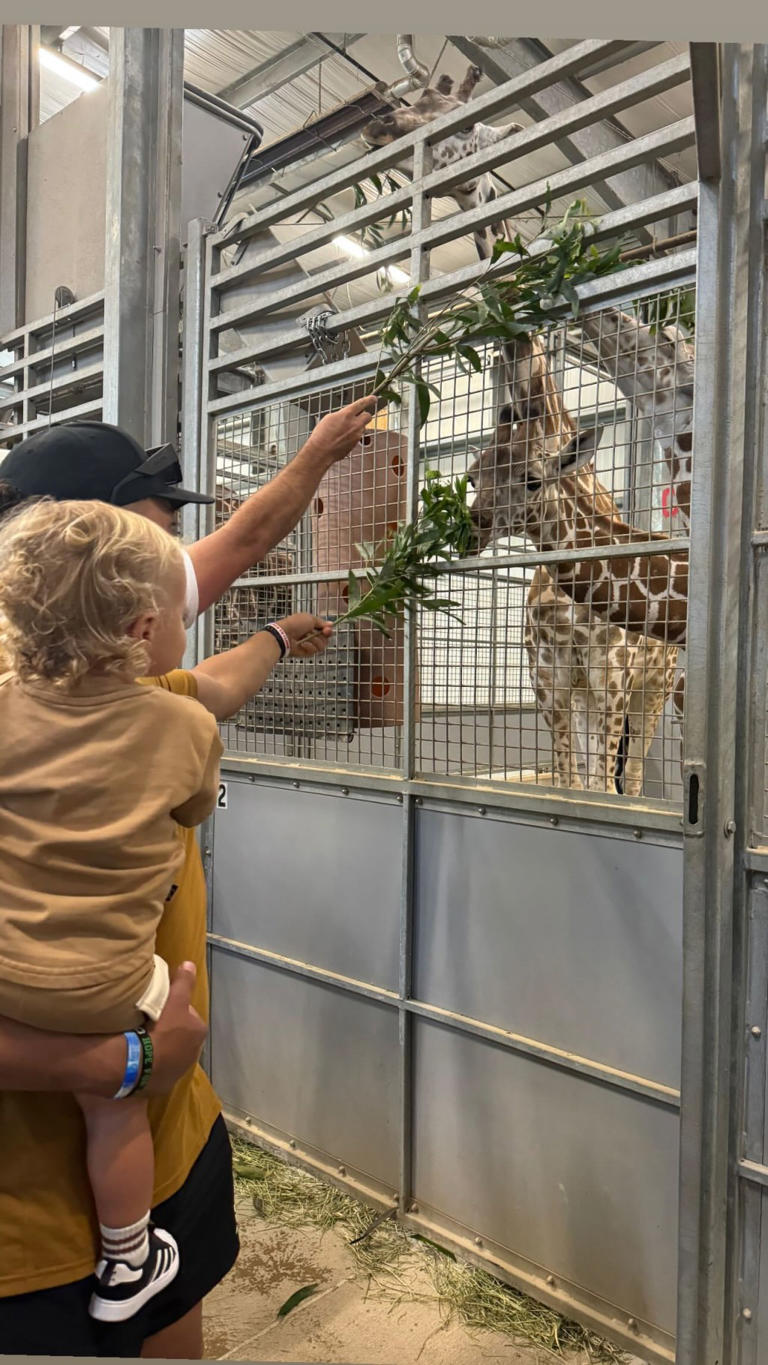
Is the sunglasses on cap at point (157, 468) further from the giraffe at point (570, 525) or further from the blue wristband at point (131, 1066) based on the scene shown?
the giraffe at point (570, 525)

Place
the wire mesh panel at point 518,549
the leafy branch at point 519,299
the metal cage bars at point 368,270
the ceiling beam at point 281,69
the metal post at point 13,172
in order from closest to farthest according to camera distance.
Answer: the metal cage bars at point 368,270 < the leafy branch at point 519,299 < the wire mesh panel at point 518,549 < the metal post at point 13,172 < the ceiling beam at point 281,69

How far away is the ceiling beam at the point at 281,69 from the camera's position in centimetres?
497

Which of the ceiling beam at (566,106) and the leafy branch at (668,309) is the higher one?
the ceiling beam at (566,106)

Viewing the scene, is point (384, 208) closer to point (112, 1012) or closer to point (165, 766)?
point (165, 766)

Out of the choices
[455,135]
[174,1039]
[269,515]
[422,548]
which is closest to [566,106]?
[455,135]

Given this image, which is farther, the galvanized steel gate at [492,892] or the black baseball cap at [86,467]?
the galvanized steel gate at [492,892]

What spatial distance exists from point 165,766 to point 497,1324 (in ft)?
6.25

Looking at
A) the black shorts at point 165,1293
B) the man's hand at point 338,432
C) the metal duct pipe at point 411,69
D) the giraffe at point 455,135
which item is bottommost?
the black shorts at point 165,1293

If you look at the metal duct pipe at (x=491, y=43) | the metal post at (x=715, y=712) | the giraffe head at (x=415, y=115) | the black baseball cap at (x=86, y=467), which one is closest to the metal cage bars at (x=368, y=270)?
the metal post at (x=715, y=712)

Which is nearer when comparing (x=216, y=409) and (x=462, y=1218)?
(x=462, y=1218)

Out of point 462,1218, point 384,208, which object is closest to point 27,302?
point 384,208

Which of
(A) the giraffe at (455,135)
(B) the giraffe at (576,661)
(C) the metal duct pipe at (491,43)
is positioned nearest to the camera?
(B) the giraffe at (576,661)

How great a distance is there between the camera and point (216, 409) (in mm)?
3156

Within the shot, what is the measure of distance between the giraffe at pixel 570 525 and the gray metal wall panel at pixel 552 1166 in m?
1.19
